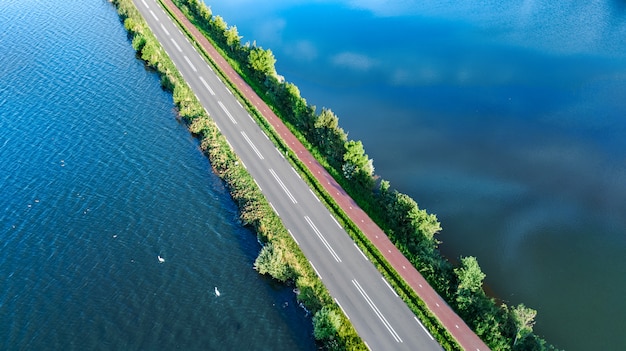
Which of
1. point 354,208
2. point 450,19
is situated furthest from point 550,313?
point 450,19

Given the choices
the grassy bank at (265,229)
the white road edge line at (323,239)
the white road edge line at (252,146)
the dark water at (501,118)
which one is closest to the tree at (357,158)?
the dark water at (501,118)

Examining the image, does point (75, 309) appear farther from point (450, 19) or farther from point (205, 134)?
point (450, 19)

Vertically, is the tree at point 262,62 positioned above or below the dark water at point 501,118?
below

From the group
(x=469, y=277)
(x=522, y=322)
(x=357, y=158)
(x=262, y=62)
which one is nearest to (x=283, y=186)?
(x=357, y=158)

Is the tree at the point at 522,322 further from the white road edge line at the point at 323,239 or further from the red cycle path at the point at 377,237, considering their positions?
the white road edge line at the point at 323,239

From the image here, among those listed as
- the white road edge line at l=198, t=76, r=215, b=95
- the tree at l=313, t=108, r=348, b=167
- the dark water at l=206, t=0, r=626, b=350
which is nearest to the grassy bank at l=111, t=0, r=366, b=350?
the white road edge line at l=198, t=76, r=215, b=95
